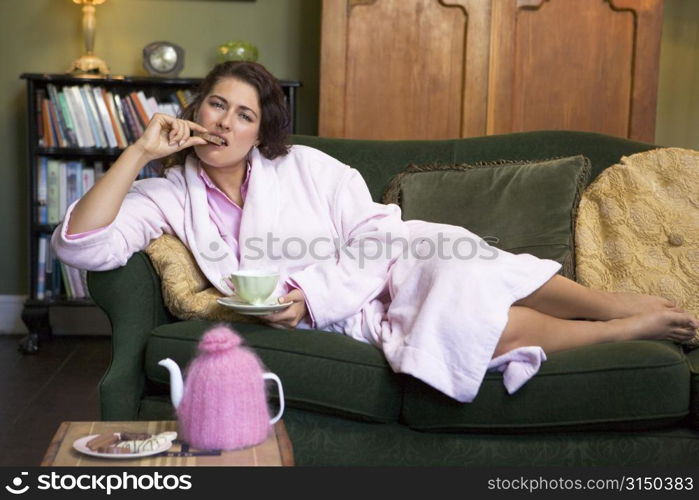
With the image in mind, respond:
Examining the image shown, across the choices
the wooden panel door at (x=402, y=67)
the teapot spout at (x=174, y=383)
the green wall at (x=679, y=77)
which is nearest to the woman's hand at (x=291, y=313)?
the teapot spout at (x=174, y=383)

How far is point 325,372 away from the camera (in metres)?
1.89

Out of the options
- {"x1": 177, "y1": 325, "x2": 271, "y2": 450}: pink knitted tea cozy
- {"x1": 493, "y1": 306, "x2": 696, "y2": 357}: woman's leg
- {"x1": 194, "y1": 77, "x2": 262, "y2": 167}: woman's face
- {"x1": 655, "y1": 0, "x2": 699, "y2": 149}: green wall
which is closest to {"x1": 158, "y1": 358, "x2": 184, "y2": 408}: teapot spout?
{"x1": 177, "y1": 325, "x2": 271, "y2": 450}: pink knitted tea cozy

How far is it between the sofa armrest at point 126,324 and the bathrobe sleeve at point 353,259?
34 centimetres

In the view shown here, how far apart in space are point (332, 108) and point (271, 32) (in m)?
0.66

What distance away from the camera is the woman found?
1.90 meters

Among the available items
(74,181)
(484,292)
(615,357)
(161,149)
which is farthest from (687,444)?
(74,181)

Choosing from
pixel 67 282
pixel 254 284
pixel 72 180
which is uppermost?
pixel 72 180

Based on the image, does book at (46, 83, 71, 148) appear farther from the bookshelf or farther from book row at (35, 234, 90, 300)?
book row at (35, 234, 90, 300)

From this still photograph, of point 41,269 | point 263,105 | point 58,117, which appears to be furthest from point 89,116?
point 263,105

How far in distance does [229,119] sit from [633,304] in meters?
1.09

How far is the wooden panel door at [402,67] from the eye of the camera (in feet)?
11.8

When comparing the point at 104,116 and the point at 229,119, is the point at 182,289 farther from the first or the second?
the point at 104,116

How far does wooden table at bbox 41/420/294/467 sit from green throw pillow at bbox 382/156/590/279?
1.17m
